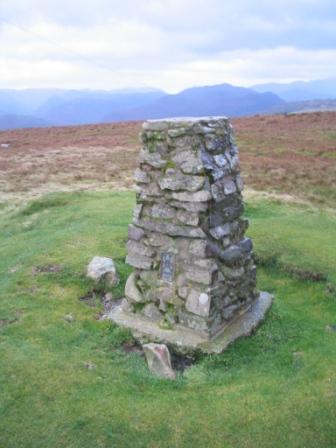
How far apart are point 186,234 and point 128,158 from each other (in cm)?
2761

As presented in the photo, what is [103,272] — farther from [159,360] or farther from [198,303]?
[159,360]

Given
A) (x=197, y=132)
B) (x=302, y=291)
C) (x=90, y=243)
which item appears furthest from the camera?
(x=90, y=243)

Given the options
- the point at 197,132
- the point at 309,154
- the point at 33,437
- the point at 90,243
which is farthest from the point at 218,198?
the point at 309,154

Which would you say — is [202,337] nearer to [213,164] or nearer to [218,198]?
[218,198]

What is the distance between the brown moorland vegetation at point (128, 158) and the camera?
27094mm

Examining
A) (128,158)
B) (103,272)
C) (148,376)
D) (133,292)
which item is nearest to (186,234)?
(133,292)

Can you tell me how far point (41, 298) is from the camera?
37.6 feet

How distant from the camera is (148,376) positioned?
28.5 feet

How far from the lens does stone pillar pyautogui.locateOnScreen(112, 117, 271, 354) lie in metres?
9.21

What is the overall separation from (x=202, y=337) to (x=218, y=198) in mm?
2896

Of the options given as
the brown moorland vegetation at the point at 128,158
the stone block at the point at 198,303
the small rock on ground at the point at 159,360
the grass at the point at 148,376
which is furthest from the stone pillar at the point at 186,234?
the brown moorland vegetation at the point at 128,158

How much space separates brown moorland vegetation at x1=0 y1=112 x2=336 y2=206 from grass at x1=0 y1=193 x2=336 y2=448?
1372 cm

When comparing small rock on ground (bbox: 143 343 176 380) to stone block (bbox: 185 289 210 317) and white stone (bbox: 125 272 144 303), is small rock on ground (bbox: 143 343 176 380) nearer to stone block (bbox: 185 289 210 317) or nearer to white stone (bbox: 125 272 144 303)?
stone block (bbox: 185 289 210 317)

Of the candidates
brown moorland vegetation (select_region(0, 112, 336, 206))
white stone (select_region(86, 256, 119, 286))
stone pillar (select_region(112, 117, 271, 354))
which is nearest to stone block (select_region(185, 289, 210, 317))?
stone pillar (select_region(112, 117, 271, 354))
